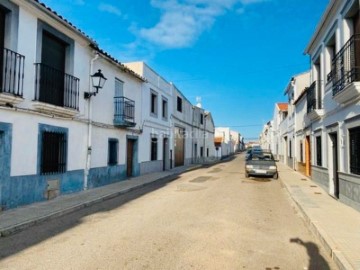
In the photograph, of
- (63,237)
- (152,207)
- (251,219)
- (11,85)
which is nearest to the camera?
(63,237)

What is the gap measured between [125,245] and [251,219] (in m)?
3.47

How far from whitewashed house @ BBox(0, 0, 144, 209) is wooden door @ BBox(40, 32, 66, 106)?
0.03 m

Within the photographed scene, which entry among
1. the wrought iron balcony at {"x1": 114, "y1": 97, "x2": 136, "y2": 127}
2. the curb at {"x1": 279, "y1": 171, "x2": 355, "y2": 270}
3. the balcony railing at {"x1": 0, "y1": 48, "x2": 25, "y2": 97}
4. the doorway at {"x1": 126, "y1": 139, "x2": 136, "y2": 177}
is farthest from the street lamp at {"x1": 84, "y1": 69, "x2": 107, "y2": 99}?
the curb at {"x1": 279, "y1": 171, "x2": 355, "y2": 270}

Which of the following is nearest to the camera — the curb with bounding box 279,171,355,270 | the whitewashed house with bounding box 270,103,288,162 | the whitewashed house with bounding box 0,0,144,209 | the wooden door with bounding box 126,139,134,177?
the curb with bounding box 279,171,355,270

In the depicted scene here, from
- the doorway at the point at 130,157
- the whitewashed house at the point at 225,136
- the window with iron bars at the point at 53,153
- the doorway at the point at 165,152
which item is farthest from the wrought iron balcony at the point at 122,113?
the whitewashed house at the point at 225,136

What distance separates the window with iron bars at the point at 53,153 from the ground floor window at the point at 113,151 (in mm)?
3657

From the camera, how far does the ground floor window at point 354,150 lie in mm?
7797

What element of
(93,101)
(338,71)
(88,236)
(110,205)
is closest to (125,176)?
(93,101)

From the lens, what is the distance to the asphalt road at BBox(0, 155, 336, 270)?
462cm

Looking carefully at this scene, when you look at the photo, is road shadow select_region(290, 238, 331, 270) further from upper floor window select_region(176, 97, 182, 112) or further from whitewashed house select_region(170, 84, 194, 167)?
upper floor window select_region(176, 97, 182, 112)

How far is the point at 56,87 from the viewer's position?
10016mm

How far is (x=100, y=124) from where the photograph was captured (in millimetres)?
12977

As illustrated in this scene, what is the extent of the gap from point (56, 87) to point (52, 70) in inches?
22.4

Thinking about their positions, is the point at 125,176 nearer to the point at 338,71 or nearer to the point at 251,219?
the point at 251,219
